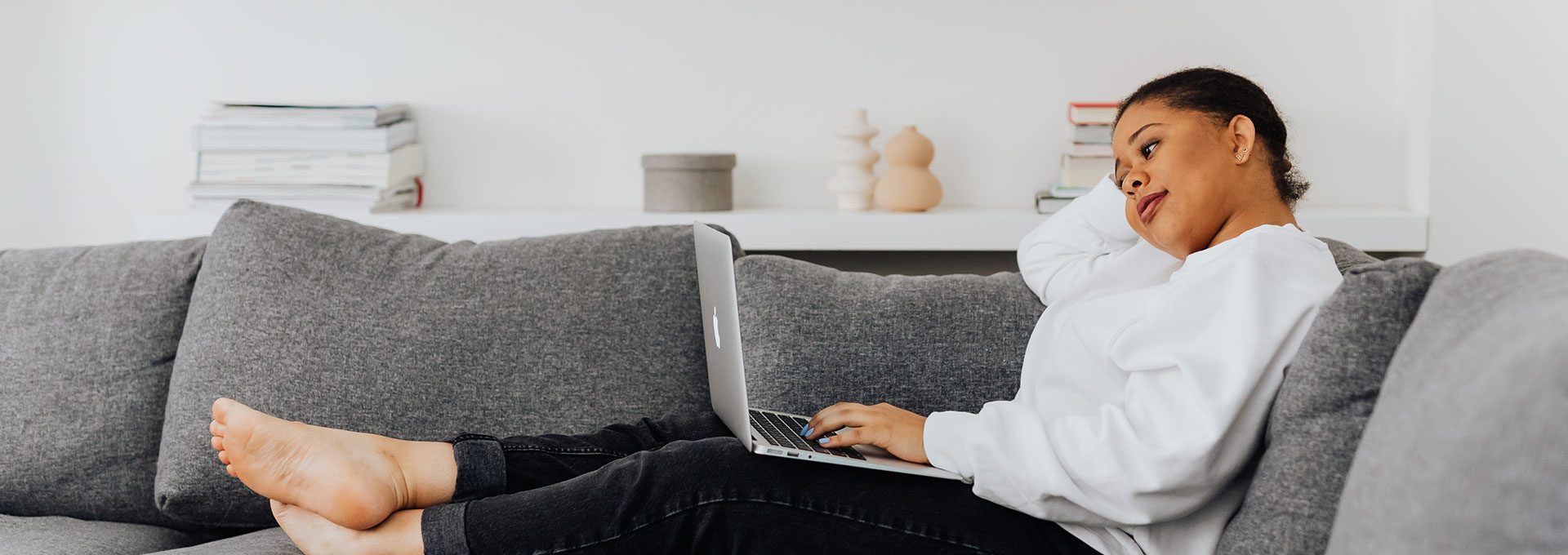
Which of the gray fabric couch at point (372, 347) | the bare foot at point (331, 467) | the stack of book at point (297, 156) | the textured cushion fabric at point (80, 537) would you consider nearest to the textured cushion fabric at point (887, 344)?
the gray fabric couch at point (372, 347)

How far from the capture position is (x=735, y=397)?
4.09 feet

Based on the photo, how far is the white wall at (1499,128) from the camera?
1.93 m

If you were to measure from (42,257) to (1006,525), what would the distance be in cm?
148

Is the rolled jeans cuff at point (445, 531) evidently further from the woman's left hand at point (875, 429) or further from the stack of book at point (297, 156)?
the stack of book at point (297, 156)

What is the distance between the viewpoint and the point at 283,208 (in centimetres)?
166

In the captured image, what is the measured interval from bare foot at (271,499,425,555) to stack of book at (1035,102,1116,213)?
136 cm

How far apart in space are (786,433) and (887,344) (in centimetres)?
25

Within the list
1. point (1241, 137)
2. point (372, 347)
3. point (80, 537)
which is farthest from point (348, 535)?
point (1241, 137)

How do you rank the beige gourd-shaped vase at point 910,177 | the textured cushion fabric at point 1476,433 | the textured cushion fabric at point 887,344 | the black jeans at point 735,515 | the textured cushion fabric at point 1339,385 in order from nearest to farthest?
the textured cushion fabric at point 1476,433 < the textured cushion fabric at point 1339,385 < the black jeans at point 735,515 < the textured cushion fabric at point 887,344 < the beige gourd-shaped vase at point 910,177

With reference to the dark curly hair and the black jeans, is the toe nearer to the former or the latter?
the black jeans

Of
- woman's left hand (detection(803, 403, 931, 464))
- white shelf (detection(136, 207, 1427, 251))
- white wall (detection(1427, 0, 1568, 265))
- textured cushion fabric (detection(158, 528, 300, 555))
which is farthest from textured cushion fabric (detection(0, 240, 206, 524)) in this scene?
white wall (detection(1427, 0, 1568, 265))

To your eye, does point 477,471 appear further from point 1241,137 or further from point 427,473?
point 1241,137

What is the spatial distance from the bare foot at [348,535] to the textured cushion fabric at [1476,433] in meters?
0.86

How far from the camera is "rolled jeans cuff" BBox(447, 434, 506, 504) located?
49.9 inches
